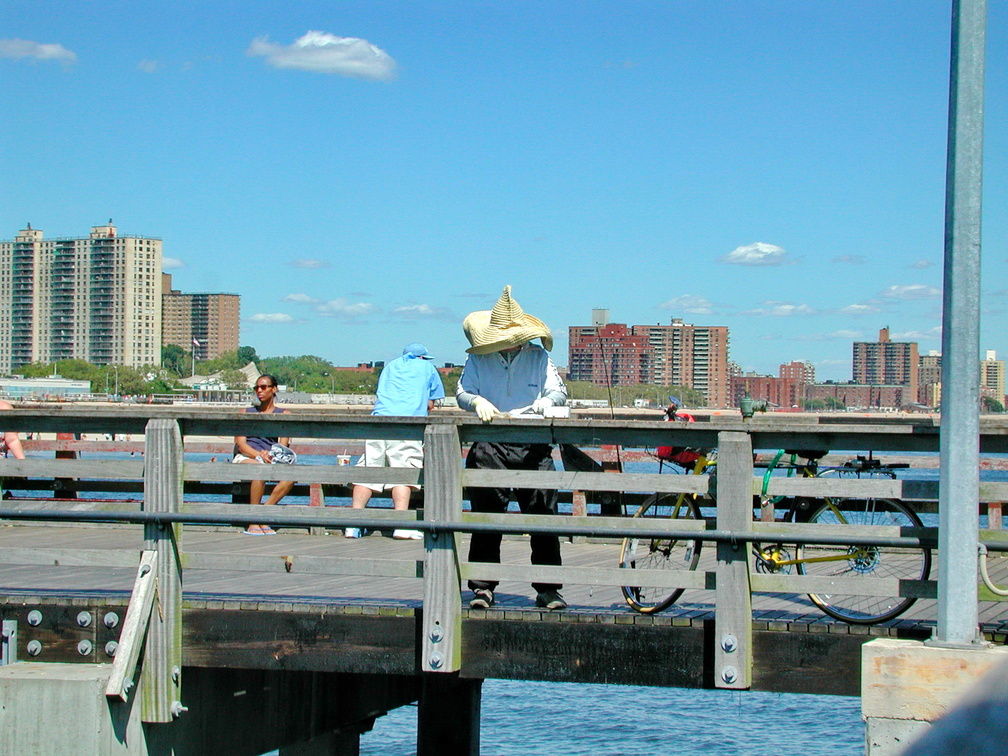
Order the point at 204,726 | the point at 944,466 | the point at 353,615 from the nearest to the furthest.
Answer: the point at 944,466, the point at 353,615, the point at 204,726

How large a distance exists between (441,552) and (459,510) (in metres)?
0.23

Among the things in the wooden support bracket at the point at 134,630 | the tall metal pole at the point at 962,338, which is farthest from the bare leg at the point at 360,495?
the tall metal pole at the point at 962,338

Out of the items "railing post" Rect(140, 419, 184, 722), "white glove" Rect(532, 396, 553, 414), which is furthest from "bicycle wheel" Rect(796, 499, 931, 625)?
"railing post" Rect(140, 419, 184, 722)

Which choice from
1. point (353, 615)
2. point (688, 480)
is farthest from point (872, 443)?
point (353, 615)

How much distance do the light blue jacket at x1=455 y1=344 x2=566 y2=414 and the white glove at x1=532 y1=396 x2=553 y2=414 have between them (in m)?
0.04

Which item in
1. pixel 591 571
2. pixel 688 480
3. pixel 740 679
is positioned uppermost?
pixel 688 480

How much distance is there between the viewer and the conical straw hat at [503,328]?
22.6ft

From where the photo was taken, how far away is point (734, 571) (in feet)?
18.9

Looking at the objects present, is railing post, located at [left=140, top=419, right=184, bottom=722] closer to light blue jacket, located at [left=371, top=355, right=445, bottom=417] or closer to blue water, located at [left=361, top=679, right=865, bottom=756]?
light blue jacket, located at [left=371, top=355, right=445, bottom=417]

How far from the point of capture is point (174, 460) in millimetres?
6312

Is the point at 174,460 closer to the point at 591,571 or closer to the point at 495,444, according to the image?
the point at 495,444

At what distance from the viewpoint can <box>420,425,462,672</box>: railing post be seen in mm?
6039

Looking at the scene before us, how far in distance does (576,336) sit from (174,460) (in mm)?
84430

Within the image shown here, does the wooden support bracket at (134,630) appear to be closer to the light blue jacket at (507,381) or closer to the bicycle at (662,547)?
the light blue jacket at (507,381)
